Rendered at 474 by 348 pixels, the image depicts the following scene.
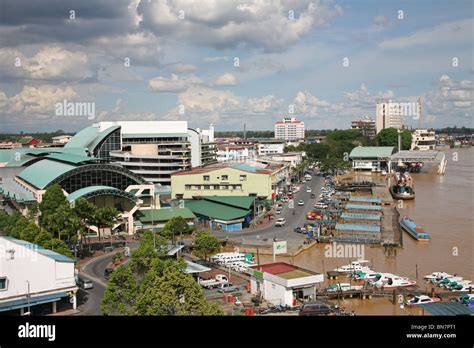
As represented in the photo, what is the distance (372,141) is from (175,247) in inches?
1209

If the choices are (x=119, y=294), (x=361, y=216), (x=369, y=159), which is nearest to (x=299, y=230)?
(x=361, y=216)

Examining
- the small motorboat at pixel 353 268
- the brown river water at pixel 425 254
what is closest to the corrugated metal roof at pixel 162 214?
the brown river water at pixel 425 254

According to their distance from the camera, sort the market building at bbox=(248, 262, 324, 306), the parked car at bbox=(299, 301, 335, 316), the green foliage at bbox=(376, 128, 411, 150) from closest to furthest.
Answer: the parked car at bbox=(299, 301, 335, 316) → the market building at bbox=(248, 262, 324, 306) → the green foliage at bbox=(376, 128, 411, 150)

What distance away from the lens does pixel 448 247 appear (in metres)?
9.01

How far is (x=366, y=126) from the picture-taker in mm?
43250

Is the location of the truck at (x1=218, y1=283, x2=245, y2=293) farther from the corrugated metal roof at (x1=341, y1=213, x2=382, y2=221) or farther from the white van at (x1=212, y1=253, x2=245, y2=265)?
the corrugated metal roof at (x1=341, y1=213, x2=382, y2=221)

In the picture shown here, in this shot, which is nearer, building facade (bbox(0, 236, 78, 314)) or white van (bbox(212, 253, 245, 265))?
building facade (bbox(0, 236, 78, 314))

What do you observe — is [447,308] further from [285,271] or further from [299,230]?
[299,230]

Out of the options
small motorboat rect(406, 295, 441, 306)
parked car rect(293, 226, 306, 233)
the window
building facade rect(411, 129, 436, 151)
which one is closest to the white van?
parked car rect(293, 226, 306, 233)

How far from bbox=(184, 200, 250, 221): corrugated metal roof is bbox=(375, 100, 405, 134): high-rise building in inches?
1429

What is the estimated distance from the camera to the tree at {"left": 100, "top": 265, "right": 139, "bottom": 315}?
4.63 metres

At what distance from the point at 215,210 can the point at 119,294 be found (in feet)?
21.4
